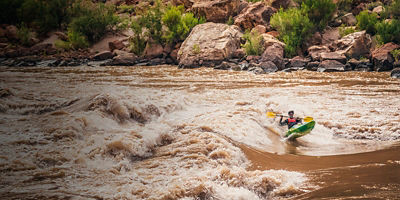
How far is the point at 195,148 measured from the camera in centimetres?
377

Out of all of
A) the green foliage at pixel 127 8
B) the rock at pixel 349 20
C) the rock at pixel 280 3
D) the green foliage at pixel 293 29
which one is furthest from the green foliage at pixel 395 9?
the green foliage at pixel 127 8

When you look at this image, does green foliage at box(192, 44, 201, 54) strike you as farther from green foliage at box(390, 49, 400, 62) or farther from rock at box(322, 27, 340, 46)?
green foliage at box(390, 49, 400, 62)

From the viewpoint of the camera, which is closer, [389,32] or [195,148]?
[195,148]

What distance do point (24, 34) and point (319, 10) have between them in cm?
1659

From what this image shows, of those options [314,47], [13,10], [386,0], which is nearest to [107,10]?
[13,10]

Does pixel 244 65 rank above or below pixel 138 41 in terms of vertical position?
below

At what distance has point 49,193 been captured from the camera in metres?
2.56

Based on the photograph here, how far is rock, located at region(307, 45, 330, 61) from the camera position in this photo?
12.6m

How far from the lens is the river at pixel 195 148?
8.79 feet

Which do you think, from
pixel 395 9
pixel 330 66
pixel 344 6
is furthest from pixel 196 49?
pixel 344 6

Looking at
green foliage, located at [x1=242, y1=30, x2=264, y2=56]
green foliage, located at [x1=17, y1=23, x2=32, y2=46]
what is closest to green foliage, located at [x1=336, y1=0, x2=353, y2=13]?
green foliage, located at [x1=242, y1=30, x2=264, y2=56]

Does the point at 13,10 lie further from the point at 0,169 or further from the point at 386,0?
the point at 386,0

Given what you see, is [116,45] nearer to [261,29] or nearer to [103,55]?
[103,55]

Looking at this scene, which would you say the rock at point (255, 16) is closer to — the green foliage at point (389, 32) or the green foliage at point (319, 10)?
the green foliage at point (319, 10)
